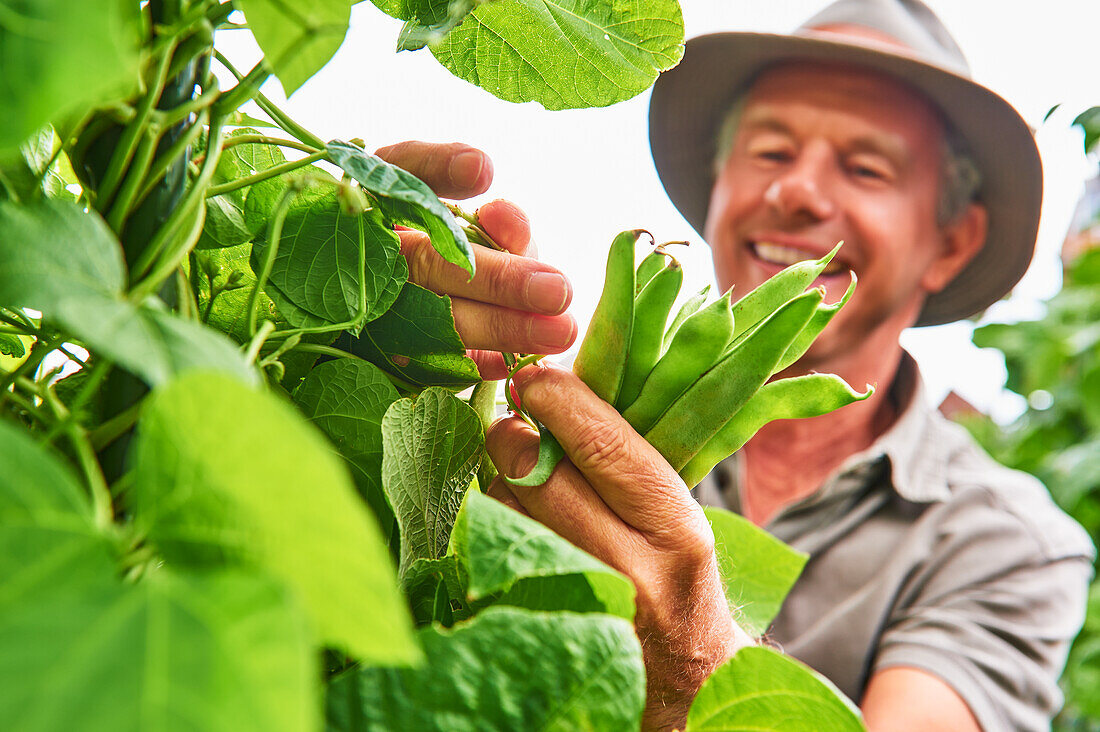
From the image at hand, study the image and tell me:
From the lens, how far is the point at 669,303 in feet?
1.26

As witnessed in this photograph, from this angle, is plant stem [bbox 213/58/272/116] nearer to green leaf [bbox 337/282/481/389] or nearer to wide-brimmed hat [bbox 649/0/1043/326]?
green leaf [bbox 337/282/481/389]

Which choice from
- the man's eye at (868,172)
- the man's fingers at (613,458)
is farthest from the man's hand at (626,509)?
the man's eye at (868,172)

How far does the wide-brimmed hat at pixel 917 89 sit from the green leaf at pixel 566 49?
1.55 metres

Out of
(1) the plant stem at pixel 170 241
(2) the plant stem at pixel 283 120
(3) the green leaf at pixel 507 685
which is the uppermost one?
(2) the plant stem at pixel 283 120

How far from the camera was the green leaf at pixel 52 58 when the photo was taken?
13 cm

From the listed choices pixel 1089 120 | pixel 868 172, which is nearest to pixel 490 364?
pixel 1089 120

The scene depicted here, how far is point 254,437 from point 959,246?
206 centimetres

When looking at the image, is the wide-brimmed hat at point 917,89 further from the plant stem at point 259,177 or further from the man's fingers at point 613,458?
the plant stem at point 259,177

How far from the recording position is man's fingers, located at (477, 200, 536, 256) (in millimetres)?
460

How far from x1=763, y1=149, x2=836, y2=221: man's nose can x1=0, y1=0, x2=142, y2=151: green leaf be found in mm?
1603

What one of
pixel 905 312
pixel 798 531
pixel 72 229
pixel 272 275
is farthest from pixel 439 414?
pixel 905 312

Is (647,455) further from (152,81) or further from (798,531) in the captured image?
(798,531)

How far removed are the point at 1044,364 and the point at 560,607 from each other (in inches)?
89.5

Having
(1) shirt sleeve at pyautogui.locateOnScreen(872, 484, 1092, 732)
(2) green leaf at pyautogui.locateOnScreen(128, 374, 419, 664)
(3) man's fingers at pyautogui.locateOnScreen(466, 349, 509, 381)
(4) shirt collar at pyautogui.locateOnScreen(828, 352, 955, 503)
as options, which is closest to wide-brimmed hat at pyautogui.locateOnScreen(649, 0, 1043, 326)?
(4) shirt collar at pyautogui.locateOnScreen(828, 352, 955, 503)
